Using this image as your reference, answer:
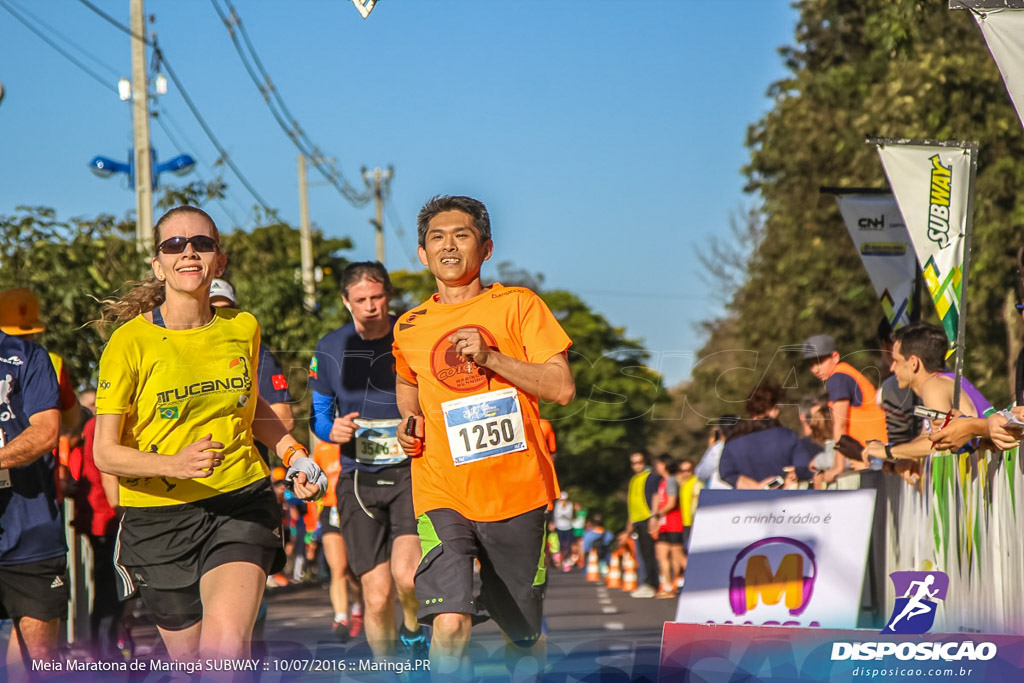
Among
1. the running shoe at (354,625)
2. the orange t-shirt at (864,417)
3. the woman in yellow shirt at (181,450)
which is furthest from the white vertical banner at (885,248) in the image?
the woman in yellow shirt at (181,450)

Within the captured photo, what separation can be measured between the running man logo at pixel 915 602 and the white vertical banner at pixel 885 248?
6504mm

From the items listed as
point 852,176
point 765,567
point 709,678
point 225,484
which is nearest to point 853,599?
point 765,567

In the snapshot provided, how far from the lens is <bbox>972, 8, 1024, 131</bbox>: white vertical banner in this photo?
23.0 ft

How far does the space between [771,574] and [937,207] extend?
2785 millimetres

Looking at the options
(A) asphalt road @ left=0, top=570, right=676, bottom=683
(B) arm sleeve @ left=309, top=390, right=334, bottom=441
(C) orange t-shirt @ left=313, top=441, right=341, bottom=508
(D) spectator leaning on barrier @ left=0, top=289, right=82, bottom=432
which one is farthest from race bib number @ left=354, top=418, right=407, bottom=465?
(D) spectator leaning on barrier @ left=0, top=289, right=82, bottom=432

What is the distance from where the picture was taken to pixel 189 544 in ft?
18.3

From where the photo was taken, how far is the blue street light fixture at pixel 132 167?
19.2 m

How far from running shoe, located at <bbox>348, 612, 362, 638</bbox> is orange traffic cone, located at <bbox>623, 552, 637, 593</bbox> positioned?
9345 millimetres

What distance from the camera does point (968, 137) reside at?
1948cm

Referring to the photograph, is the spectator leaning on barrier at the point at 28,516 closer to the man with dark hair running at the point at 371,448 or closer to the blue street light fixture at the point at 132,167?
the man with dark hair running at the point at 371,448

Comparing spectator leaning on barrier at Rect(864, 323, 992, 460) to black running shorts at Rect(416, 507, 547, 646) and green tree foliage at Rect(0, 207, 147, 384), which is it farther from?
green tree foliage at Rect(0, 207, 147, 384)

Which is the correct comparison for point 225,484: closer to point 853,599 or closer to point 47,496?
point 47,496

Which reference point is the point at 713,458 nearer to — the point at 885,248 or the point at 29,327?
the point at 885,248

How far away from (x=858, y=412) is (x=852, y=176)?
13744 mm
